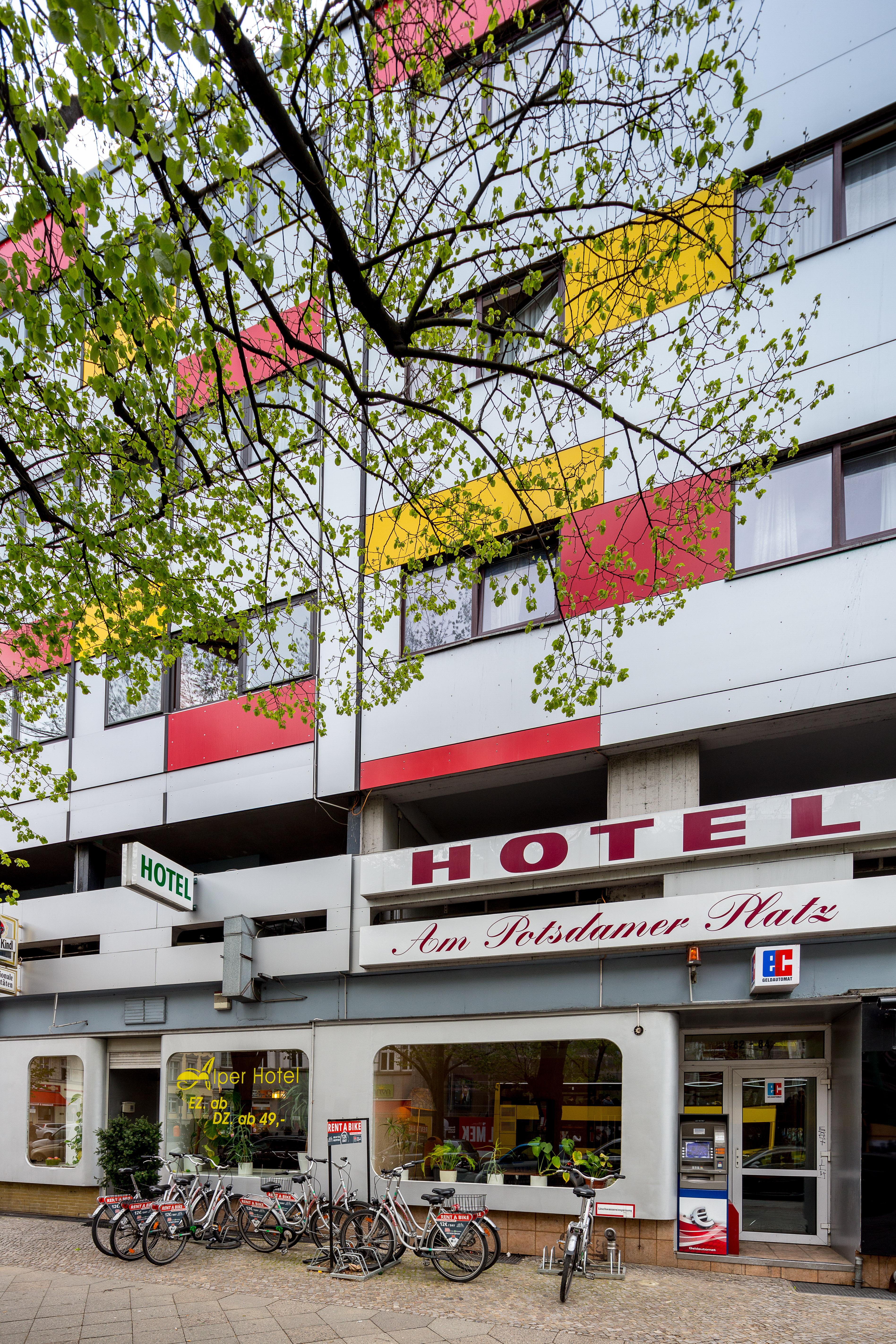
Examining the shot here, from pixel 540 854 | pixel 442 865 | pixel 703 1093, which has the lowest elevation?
pixel 703 1093

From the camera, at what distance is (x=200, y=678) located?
49.2 feet

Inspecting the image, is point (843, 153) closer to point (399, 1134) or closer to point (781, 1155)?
point (781, 1155)

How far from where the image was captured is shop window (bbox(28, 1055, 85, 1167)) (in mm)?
14508

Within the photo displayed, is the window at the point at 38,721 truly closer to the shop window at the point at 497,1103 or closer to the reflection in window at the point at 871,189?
the shop window at the point at 497,1103

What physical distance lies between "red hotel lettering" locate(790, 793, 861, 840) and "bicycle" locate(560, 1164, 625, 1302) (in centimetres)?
399

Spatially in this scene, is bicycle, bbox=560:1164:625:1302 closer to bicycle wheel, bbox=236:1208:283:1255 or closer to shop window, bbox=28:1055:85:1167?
bicycle wheel, bbox=236:1208:283:1255

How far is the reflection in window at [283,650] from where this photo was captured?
→ 13711mm

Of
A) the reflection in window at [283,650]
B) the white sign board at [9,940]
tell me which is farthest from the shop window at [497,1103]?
the white sign board at [9,940]

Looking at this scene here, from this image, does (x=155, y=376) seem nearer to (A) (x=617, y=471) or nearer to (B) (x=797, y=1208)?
(A) (x=617, y=471)

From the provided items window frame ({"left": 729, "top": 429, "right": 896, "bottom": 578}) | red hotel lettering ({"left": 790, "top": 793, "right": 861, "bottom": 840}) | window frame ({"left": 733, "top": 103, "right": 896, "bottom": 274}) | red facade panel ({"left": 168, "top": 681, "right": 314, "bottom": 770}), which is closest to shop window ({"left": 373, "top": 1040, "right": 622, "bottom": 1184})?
red hotel lettering ({"left": 790, "top": 793, "right": 861, "bottom": 840})

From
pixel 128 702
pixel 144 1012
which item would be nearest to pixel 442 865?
pixel 144 1012

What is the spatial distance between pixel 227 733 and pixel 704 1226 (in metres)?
8.78

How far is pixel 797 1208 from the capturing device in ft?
33.3

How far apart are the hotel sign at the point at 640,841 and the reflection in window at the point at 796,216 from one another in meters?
6.03
